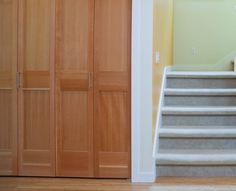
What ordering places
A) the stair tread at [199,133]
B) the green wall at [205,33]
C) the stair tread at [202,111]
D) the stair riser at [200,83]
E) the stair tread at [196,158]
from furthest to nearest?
the green wall at [205,33] < the stair riser at [200,83] < the stair tread at [202,111] < the stair tread at [199,133] < the stair tread at [196,158]

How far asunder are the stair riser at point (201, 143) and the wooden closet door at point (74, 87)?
2.95 feet

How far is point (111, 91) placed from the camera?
10.5 ft

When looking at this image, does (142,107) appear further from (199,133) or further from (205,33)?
(205,33)

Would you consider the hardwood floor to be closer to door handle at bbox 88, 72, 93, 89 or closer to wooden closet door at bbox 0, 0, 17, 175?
wooden closet door at bbox 0, 0, 17, 175

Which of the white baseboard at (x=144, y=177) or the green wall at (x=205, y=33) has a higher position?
the green wall at (x=205, y=33)

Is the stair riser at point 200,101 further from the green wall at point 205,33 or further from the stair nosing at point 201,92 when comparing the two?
the green wall at point 205,33

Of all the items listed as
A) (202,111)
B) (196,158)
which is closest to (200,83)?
(202,111)

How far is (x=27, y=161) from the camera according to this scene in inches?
130

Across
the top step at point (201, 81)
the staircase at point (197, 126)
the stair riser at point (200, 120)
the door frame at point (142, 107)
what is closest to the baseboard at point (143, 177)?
the door frame at point (142, 107)

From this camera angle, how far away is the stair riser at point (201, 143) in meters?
3.57

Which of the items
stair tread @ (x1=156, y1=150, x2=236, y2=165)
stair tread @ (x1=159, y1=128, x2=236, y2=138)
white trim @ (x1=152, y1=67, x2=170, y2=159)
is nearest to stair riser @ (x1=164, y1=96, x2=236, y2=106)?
white trim @ (x1=152, y1=67, x2=170, y2=159)

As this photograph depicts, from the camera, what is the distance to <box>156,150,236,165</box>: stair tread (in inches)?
128

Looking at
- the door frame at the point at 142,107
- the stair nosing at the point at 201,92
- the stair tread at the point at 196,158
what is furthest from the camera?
the stair nosing at the point at 201,92

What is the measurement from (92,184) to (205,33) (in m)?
3.71
